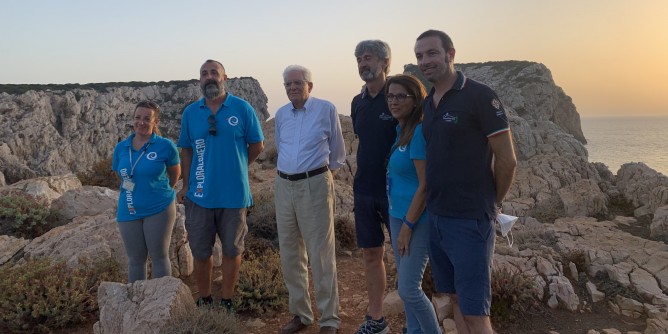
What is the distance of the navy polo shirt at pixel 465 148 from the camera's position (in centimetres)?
247

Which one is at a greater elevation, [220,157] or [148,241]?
[220,157]

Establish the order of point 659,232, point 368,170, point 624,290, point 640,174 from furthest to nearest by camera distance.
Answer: point 640,174
point 659,232
point 624,290
point 368,170

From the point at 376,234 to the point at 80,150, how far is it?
33348 mm

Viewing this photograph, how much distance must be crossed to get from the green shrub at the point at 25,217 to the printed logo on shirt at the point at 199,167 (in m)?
5.48

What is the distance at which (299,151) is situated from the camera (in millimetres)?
3887

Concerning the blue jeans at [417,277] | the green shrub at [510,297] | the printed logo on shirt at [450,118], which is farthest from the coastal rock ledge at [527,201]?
the printed logo on shirt at [450,118]

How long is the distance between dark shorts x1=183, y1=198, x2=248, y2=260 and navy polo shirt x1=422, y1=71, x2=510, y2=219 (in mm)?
2202

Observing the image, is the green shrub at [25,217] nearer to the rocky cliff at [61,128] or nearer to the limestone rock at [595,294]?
the limestone rock at [595,294]

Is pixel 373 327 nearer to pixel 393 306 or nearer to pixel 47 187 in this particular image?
pixel 393 306

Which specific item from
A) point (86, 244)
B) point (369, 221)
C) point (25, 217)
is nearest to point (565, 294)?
point (369, 221)

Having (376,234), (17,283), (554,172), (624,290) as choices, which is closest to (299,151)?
(376,234)

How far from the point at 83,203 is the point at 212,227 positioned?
5726 mm

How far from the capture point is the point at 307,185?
3887mm

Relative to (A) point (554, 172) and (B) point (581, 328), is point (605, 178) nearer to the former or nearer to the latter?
(A) point (554, 172)
